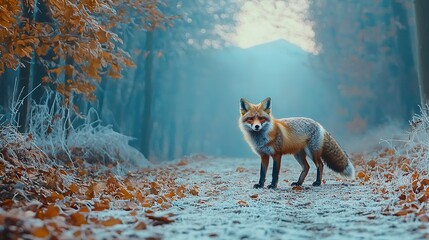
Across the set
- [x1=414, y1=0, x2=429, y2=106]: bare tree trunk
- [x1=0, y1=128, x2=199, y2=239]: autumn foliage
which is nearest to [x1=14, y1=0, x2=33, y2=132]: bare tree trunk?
[x1=0, y1=128, x2=199, y2=239]: autumn foliage

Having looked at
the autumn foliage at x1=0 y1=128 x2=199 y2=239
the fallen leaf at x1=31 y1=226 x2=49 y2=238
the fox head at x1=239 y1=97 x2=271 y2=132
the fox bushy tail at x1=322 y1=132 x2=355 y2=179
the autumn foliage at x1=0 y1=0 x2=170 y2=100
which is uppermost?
the autumn foliage at x1=0 y1=0 x2=170 y2=100

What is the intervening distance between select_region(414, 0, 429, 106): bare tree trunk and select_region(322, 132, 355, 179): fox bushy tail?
306 cm

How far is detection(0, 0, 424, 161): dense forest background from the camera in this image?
8.70 m

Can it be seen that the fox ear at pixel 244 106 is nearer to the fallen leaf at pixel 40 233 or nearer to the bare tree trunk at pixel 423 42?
the bare tree trunk at pixel 423 42

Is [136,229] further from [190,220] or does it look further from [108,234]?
[190,220]

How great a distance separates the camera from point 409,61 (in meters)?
17.5

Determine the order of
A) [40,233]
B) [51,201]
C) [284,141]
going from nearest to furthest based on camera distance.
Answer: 1. [40,233]
2. [51,201]
3. [284,141]

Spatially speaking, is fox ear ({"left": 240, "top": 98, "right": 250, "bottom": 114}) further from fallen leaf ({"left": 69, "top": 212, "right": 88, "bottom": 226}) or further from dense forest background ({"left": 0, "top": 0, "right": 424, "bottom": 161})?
fallen leaf ({"left": 69, "top": 212, "right": 88, "bottom": 226})

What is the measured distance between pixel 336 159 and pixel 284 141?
917 mm

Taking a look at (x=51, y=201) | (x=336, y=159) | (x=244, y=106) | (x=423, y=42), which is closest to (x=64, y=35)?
(x=244, y=106)

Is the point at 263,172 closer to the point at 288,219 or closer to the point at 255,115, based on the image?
the point at 255,115

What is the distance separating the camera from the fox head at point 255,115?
265 inches

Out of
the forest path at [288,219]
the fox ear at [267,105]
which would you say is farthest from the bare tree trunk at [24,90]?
the forest path at [288,219]

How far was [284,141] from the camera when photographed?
22.8 feet
